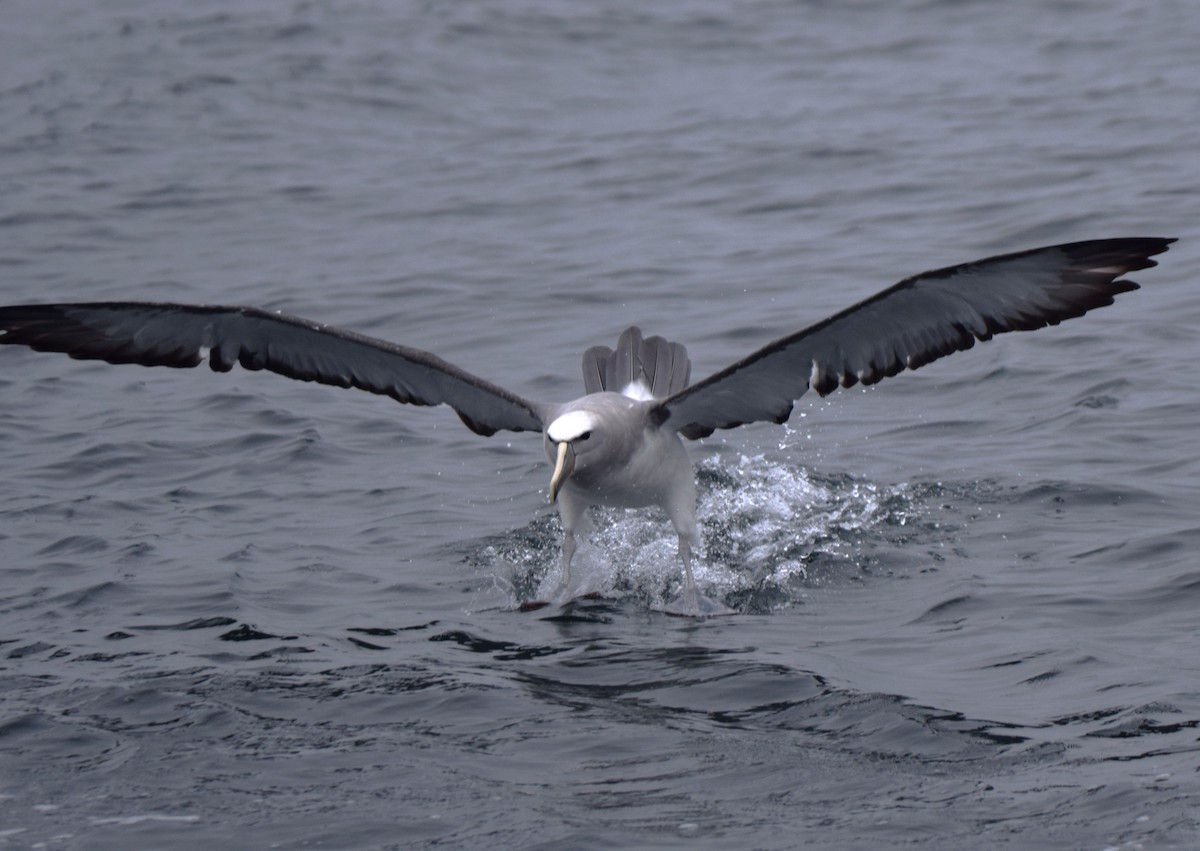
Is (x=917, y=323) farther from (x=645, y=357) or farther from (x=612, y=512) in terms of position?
(x=612, y=512)

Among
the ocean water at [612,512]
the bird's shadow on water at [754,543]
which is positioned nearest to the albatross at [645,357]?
the bird's shadow on water at [754,543]

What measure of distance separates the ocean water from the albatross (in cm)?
59

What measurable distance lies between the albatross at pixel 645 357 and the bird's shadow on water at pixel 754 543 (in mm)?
223

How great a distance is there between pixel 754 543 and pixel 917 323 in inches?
65.1

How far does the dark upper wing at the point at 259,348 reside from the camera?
8.90 meters

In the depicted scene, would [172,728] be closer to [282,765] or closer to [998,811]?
[282,765]

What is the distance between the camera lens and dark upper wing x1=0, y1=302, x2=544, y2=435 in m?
8.90

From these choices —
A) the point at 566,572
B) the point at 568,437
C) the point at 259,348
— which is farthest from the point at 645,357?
the point at 259,348

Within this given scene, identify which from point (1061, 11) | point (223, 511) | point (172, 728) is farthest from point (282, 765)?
point (1061, 11)

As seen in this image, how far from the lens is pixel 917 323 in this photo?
847 centimetres

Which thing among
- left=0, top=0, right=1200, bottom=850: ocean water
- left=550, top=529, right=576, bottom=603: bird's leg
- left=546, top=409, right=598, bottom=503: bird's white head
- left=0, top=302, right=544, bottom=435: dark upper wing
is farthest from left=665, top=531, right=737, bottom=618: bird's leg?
left=0, top=302, right=544, bottom=435: dark upper wing

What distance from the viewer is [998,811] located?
20.2 ft

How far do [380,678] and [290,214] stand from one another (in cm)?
1046

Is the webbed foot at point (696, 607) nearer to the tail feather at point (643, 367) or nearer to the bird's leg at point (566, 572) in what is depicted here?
the bird's leg at point (566, 572)
